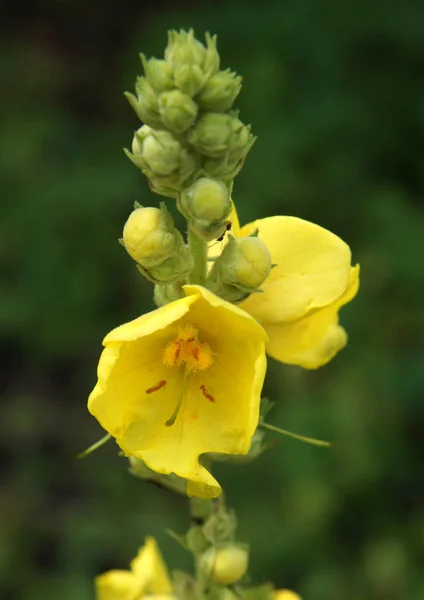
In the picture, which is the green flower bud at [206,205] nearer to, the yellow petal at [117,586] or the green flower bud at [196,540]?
the green flower bud at [196,540]

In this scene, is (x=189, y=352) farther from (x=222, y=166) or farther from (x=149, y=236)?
(x=222, y=166)

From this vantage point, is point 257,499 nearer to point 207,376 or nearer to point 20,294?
point 20,294

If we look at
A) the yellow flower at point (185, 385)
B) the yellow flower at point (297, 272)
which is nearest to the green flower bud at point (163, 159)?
the yellow flower at point (185, 385)

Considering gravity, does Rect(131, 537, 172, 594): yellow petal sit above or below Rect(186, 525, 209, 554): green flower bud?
below

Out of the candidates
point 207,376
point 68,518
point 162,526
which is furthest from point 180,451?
point 68,518

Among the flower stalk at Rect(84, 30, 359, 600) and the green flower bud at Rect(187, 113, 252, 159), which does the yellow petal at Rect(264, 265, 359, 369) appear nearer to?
the flower stalk at Rect(84, 30, 359, 600)

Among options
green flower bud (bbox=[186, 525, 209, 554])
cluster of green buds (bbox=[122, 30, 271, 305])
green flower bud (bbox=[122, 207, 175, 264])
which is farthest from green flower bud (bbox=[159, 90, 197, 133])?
green flower bud (bbox=[186, 525, 209, 554])
